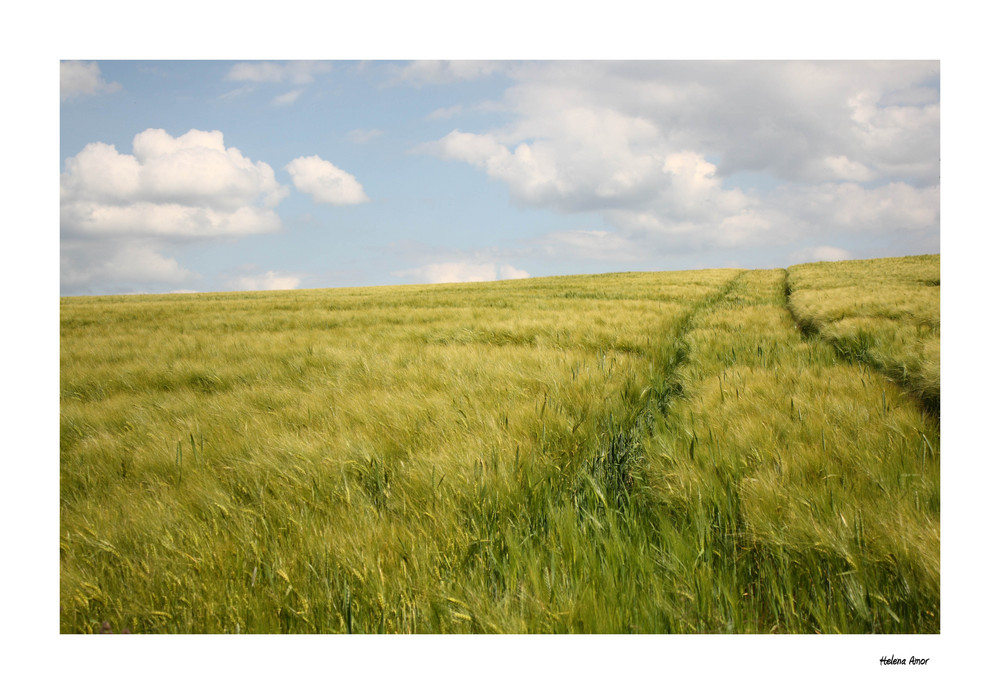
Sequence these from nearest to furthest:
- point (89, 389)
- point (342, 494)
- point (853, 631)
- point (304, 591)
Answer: point (853, 631)
point (304, 591)
point (342, 494)
point (89, 389)

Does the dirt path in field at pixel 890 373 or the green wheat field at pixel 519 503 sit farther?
the dirt path in field at pixel 890 373

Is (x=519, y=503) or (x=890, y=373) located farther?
(x=890, y=373)

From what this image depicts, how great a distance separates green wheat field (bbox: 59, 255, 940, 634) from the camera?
118 cm

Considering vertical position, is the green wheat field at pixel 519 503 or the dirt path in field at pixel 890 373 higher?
the dirt path in field at pixel 890 373

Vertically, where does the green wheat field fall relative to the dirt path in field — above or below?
below

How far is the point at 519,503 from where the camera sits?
167cm

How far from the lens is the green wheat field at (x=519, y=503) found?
3.87ft

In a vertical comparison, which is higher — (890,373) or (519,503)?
(890,373)

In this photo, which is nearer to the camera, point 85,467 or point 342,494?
point 342,494

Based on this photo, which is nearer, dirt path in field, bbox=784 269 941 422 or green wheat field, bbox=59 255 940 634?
green wheat field, bbox=59 255 940 634

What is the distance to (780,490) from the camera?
1.48m

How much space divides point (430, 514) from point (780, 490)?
47.3 inches
